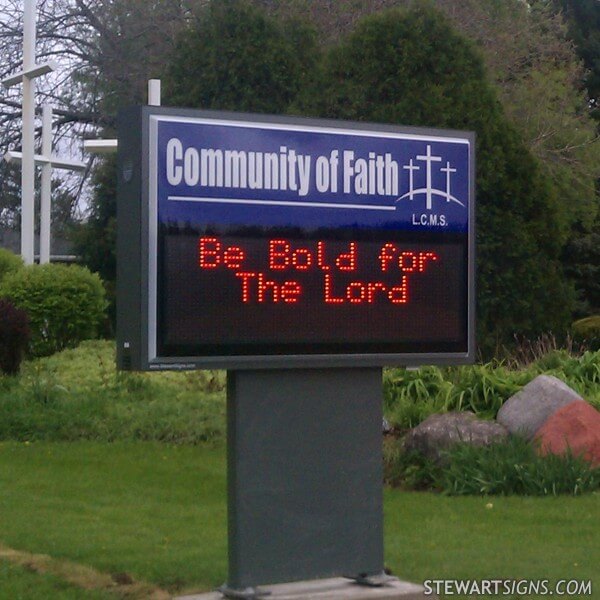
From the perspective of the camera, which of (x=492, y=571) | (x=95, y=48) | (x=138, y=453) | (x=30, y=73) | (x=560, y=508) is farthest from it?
(x=95, y=48)

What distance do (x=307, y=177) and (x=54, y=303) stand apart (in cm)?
1437

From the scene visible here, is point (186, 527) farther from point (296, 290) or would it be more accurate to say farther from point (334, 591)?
point (296, 290)

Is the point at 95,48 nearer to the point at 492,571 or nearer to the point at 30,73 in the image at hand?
the point at 30,73

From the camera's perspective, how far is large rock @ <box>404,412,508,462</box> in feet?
37.9

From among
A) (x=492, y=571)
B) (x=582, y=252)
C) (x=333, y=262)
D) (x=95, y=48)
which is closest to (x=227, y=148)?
(x=333, y=262)

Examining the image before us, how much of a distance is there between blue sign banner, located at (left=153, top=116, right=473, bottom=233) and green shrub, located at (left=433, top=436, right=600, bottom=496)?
405 centimetres

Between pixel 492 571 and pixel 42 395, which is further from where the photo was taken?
pixel 42 395

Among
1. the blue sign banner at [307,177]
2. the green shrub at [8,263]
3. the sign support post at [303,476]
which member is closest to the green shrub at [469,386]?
the sign support post at [303,476]

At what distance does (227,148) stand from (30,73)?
16701mm

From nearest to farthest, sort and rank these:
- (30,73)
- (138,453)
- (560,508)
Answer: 1. (560,508)
2. (138,453)
3. (30,73)

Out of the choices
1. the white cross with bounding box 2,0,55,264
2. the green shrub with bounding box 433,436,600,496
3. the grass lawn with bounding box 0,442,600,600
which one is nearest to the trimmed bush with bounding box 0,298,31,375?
the grass lawn with bounding box 0,442,600,600

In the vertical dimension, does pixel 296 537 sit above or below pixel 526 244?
below

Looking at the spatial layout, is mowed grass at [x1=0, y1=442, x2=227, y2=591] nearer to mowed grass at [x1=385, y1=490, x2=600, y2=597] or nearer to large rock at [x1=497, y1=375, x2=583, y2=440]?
mowed grass at [x1=385, y1=490, x2=600, y2=597]

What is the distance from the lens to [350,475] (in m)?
7.30
